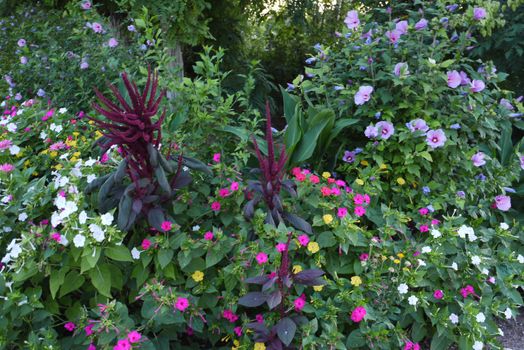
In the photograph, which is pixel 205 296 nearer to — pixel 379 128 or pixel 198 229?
pixel 198 229

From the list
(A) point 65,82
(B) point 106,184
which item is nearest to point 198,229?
(B) point 106,184

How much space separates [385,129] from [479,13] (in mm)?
824

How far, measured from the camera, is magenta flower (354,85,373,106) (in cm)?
254

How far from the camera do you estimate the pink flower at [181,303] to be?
5.36ft

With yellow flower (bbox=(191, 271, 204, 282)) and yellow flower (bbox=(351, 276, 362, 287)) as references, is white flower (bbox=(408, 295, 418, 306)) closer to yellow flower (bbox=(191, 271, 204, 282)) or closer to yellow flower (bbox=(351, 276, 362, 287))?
yellow flower (bbox=(351, 276, 362, 287))

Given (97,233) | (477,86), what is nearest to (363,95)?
(477,86)

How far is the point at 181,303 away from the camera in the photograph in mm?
1647

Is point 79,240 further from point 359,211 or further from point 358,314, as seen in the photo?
point 359,211

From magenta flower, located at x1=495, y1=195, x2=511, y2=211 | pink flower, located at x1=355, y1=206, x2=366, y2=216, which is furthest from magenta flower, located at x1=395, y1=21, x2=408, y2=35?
pink flower, located at x1=355, y1=206, x2=366, y2=216

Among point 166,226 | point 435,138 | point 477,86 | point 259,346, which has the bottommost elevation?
point 259,346

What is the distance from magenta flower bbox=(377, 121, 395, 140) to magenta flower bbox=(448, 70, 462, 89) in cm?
39

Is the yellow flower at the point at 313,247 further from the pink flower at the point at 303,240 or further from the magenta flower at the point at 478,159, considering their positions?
the magenta flower at the point at 478,159

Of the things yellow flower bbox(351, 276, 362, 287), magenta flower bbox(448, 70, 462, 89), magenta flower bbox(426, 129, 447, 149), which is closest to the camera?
yellow flower bbox(351, 276, 362, 287)

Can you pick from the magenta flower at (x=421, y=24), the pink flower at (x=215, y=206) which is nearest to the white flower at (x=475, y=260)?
the pink flower at (x=215, y=206)
